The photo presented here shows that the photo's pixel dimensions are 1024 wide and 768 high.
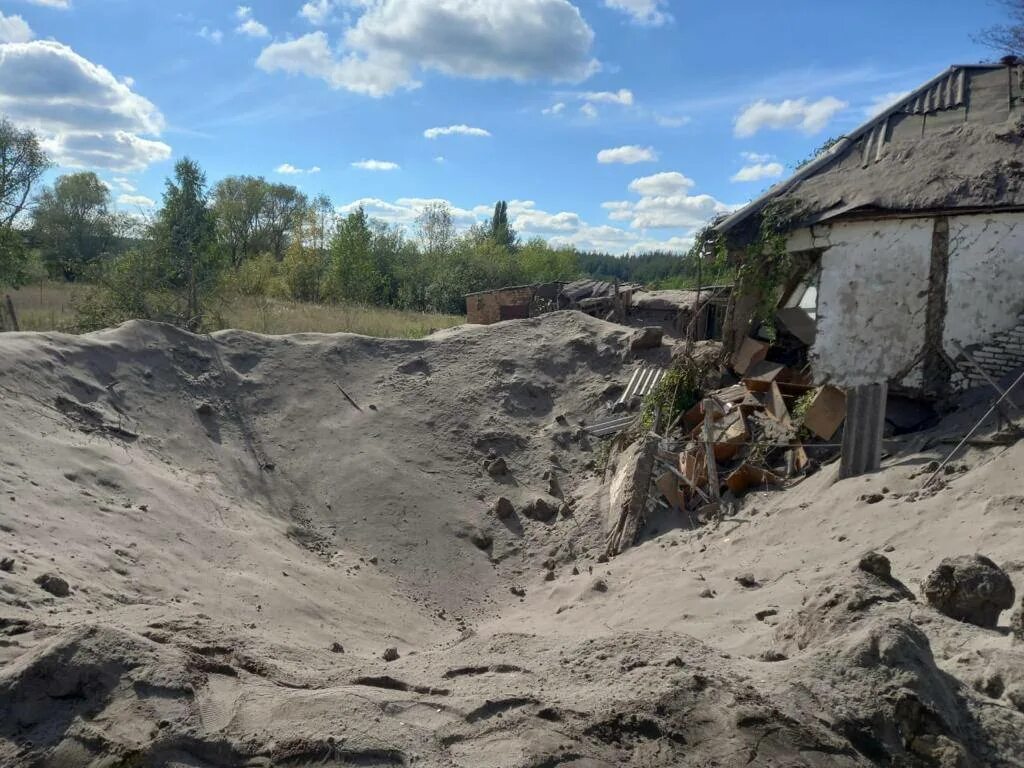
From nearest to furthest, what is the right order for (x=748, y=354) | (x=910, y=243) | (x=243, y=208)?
(x=910, y=243), (x=748, y=354), (x=243, y=208)

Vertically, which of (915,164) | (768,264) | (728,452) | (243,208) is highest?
(243,208)

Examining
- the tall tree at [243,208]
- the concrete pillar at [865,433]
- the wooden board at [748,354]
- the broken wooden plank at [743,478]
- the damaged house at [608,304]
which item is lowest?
the broken wooden plank at [743,478]

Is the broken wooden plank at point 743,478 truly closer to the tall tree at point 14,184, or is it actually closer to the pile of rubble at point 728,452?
the pile of rubble at point 728,452

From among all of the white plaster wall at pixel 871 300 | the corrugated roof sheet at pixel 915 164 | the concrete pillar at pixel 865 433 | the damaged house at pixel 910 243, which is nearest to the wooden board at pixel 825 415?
the damaged house at pixel 910 243

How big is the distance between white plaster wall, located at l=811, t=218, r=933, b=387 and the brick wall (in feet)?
1.50

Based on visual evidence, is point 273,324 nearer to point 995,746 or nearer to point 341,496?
point 341,496

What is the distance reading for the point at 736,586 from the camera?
20.0ft

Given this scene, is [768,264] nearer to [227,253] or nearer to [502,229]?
[227,253]

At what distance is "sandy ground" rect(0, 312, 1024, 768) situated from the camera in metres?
3.04

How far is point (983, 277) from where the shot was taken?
27.6 ft

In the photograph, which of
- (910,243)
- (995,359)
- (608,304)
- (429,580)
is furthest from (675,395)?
(608,304)

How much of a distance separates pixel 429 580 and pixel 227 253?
14448mm

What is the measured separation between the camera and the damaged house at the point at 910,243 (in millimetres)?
8328

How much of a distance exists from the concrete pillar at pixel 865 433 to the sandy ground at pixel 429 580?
28 cm
